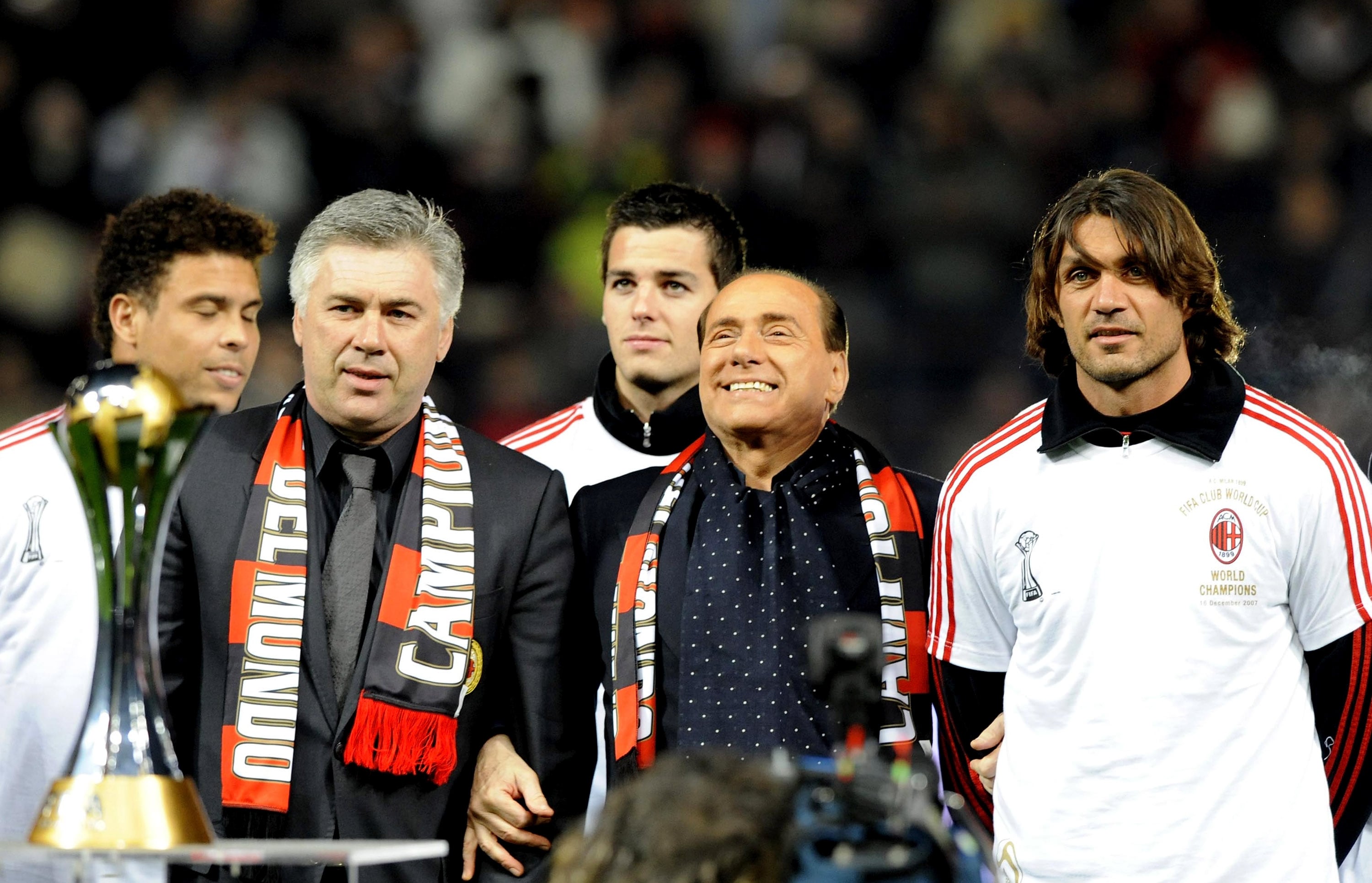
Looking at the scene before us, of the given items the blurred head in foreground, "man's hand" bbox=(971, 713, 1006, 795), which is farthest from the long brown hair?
the blurred head in foreground

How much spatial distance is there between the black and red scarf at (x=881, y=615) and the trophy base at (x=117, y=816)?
1095mm

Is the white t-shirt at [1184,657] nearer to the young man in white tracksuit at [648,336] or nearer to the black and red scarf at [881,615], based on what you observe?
the black and red scarf at [881,615]

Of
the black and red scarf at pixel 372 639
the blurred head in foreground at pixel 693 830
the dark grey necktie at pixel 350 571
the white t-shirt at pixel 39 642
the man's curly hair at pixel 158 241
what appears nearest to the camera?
the blurred head in foreground at pixel 693 830

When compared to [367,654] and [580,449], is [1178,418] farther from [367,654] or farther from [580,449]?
[580,449]

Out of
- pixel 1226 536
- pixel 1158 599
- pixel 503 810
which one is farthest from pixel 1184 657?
pixel 503 810

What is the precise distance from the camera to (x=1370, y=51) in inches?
239

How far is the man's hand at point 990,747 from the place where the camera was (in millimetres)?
2691

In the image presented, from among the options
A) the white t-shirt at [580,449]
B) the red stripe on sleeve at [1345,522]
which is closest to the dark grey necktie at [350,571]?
the white t-shirt at [580,449]

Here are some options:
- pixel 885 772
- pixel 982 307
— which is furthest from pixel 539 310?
pixel 885 772

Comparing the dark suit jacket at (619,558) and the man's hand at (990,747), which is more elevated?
the dark suit jacket at (619,558)

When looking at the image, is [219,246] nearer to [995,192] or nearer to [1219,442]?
[1219,442]

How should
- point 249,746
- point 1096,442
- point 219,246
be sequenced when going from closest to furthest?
point 249,746
point 1096,442
point 219,246

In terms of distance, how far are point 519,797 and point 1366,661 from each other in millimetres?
1364

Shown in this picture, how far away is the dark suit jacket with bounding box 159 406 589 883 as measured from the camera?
8.04 ft
